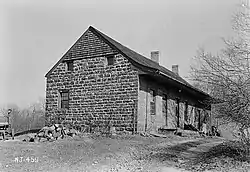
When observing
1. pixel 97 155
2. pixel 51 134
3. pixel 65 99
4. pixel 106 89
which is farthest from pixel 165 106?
pixel 97 155

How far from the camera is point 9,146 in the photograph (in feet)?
45.2

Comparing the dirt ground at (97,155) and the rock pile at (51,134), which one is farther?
the rock pile at (51,134)

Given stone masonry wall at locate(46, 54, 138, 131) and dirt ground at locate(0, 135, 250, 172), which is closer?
dirt ground at locate(0, 135, 250, 172)

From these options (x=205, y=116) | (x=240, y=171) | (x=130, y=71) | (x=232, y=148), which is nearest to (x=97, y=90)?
(x=130, y=71)

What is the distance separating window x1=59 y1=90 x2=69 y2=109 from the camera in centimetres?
2213

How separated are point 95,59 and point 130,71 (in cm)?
280

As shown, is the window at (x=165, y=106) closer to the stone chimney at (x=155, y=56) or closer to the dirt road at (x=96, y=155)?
A: the dirt road at (x=96, y=155)

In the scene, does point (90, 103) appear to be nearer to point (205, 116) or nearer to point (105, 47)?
point (105, 47)

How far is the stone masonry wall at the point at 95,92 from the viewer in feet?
63.8

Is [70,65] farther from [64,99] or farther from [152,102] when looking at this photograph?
[152,102]

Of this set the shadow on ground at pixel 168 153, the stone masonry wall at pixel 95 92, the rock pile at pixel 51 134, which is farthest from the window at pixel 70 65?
the shadow on ground at pixel 168 153

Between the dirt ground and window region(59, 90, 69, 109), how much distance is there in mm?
6138

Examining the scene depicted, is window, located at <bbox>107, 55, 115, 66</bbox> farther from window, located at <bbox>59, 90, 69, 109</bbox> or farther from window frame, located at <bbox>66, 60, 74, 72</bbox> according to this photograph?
window, located at <bbox>59, 90, 69, 109</bbox>

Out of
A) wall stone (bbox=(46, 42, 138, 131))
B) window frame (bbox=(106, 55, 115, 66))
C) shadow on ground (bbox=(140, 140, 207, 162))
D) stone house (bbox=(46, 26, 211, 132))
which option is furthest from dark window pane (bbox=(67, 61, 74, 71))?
shadow on ground (bbox=(140, 140, 207, 162))
